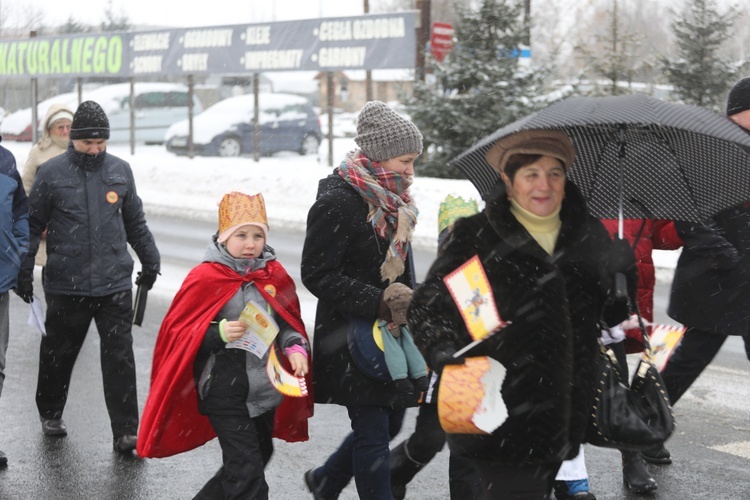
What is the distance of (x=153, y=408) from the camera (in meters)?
4.46

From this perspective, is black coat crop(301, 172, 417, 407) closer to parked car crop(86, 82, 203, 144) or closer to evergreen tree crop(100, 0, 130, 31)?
parked car crop(86, 82, 203, 144)

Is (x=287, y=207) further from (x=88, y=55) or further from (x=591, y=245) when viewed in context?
(x=591, y=245)

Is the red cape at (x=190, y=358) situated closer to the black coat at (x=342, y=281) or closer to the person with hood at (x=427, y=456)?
the black coat at (x=342, y=281)

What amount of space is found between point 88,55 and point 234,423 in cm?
2439

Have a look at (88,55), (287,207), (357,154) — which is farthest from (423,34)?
(357,154)

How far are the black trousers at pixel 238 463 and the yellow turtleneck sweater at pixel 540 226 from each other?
4.97ft

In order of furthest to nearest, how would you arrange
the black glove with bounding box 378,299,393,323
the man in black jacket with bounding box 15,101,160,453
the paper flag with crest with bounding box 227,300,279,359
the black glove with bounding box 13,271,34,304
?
the man in black jacket with bounding box 15,101,160,453, the black glove with bounding box 13,271,34,304, the paper flag with crest with bounding box 227,300,279,359, the black glove with bounding box 378,299,393,323

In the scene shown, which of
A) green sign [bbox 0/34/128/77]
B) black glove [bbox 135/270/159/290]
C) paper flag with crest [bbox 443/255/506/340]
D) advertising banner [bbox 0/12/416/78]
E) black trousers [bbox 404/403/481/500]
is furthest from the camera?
green sign [bbox 0/34/128/77]

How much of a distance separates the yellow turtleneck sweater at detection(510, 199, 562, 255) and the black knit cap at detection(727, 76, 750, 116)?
7.29 ft

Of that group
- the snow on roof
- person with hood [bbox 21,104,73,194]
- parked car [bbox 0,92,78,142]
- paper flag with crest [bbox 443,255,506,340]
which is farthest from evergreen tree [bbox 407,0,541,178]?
parked car [bbox 0,92,78,142]

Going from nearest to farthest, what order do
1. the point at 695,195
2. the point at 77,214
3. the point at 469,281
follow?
1. the point at 469,281
2. the point at 695,195
3. the point at 77,214

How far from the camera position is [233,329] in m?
4.29

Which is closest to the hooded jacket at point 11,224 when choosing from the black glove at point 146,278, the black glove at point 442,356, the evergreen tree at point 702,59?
the black glove at point 146,278

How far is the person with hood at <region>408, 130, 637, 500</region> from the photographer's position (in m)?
3.48
